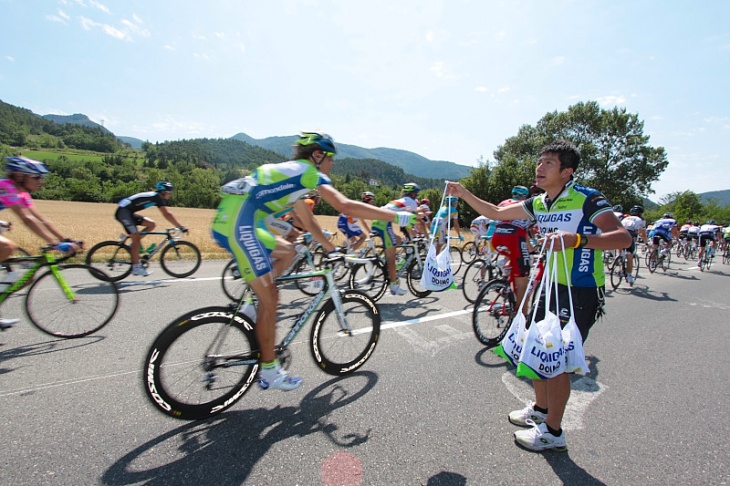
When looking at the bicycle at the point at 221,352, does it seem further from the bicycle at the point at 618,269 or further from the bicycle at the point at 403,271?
the bicycle at the point at 618,269

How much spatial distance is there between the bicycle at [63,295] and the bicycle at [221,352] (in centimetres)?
236

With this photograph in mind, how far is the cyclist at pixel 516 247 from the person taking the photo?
489 centimetres

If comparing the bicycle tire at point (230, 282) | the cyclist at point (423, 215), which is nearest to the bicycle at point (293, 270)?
the bicycle tire at point (230, 282)

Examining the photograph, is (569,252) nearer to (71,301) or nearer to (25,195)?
(71,301)

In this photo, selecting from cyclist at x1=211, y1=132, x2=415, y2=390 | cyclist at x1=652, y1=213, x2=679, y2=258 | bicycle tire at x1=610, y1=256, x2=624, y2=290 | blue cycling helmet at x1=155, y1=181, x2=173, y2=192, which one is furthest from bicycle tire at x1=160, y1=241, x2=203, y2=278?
cyclist at x1=652, y1=213, x2=679, y2=258

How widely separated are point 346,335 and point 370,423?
35.5 inches

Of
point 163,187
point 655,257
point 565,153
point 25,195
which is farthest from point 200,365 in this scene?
point 655,257

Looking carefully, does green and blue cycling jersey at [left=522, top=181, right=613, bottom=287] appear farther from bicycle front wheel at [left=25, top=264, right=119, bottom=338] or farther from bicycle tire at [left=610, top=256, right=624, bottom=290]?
bicycle tire at [left=610, top=256, right=624, bottom=290]

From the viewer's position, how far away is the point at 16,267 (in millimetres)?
3889

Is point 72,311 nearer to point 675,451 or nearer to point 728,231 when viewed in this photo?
point 675,451

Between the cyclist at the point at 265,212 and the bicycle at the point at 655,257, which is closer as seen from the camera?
the cyclist at the point at 265,212

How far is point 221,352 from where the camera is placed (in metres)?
2.86

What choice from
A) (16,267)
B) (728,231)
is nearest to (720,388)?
(16,267)

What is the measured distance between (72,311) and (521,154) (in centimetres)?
5709
